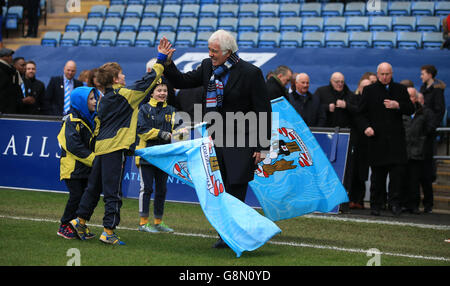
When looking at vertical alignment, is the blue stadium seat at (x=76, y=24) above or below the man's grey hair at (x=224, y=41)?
above

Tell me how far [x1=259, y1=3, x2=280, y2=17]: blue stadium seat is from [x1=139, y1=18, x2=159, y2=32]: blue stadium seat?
337cm

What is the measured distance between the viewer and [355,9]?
2008 centimetres

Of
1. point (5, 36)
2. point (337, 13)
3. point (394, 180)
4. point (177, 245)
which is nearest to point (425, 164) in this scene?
point (394, 180)

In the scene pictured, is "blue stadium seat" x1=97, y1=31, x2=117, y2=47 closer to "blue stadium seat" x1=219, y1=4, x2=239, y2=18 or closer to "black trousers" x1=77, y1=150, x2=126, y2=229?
"blue stadium seat" x1=219, y1=4, x2=239, y2=18

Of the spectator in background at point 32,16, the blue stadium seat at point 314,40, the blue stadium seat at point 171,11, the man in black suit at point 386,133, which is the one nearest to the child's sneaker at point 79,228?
the man in black suit at point 386,133

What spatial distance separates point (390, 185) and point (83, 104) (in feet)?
18.4

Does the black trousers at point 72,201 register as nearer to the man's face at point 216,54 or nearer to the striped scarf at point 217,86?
the striped scarf at point 217,86

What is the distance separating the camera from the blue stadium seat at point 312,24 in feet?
65.1

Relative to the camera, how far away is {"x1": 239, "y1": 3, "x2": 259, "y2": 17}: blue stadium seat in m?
21.6

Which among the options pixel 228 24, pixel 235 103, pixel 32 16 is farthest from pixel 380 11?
pixel 235 103

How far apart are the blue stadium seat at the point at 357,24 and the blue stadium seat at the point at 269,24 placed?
2.14m

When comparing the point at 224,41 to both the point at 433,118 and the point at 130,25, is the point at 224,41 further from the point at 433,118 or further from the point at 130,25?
the point at 130,25

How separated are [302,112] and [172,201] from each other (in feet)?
8.82

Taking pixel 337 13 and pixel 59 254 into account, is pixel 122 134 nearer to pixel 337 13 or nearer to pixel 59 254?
pixel 59 254
